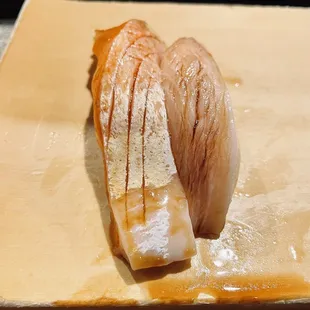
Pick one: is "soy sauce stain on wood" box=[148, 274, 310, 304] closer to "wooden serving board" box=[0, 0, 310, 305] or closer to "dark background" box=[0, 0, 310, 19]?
"wooden serving board" box=[0, 0, 310, 305]

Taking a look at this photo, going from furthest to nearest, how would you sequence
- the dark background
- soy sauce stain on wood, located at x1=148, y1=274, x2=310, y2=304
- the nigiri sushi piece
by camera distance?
the dark background < the nigiri sushi piece < soy sauce stain on wood, located at x1=148, y1=274, x2=310, y2=304

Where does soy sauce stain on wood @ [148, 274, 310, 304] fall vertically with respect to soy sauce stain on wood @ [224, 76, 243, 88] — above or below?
below

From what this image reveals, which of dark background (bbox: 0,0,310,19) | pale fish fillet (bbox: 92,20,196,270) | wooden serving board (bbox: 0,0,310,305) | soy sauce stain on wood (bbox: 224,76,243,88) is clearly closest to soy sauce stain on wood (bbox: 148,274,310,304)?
wooden serving board (bbox: 0,0,310,305)

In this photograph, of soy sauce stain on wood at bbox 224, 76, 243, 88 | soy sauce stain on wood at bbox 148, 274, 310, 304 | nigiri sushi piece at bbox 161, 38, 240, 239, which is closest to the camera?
soy sauce stain on wood at bbox 148, 274, 310, 304

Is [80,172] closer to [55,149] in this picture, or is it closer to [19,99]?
[55,149]

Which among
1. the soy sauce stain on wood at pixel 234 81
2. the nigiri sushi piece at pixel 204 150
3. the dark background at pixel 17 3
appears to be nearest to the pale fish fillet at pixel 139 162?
the nigiri sushi piece at pixel 204 150

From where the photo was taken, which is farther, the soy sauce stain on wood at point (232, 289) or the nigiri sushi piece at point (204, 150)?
the nigiri sushi piece at point (204, 150)

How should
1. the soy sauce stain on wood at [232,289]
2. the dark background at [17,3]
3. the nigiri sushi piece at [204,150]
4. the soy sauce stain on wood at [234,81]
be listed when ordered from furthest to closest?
the dark background at [17,3]
the soy sauce stain on wood at [234,81]
the nigiri sushi piece at [204,150]
the soy sauce stain on wood at [232,289]

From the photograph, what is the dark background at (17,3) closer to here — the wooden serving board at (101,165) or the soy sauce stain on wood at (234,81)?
the wooden serving board at (101,165)
